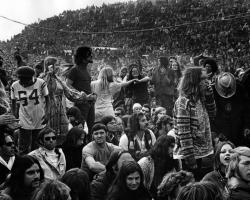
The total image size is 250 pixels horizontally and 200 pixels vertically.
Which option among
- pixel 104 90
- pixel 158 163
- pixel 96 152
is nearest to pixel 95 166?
pixel 96 152

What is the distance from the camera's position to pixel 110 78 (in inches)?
385

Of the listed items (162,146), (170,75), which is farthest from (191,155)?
(170,75)

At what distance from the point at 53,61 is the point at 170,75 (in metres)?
3.83

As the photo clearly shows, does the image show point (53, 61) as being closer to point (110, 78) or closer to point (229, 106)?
point (110, 78)

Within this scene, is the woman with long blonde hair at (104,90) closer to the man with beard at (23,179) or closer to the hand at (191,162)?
the hand at (191,162)

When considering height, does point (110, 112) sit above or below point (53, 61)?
below

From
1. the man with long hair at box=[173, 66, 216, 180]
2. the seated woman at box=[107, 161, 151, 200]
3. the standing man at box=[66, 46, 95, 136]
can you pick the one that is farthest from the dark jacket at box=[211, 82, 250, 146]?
the standing man at box=[66, 46, 95, 136]

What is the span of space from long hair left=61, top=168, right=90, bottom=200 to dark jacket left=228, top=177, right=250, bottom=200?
4.98 ft

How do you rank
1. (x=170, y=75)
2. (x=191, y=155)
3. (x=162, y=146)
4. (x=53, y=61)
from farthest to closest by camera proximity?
(x=170, y=75), (x=53, y=61), (x=162, y=146), (x=191, y=155)

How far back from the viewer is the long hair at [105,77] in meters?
9.71

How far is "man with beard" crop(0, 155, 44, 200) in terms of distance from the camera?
5551 mm

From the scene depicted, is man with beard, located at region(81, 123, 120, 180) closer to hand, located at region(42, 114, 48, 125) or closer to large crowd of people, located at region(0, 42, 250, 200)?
large crowd of people, located at region(0, 42, 250, 200)

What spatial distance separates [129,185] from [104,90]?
4062mm

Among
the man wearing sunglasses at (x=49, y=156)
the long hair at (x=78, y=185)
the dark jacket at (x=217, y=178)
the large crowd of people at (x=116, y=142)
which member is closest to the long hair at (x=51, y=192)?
the large crowd of people at (x=116, y=142)
